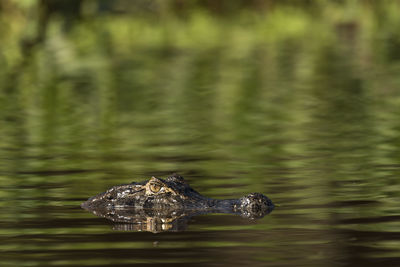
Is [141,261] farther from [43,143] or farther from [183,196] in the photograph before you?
[43,143]

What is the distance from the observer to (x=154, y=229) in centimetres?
1001

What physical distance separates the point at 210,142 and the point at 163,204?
563cm

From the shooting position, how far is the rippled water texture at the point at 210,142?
9.26 m

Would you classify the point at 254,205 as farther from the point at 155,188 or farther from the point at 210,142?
the point at 210,142

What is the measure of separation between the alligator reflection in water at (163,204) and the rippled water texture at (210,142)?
0.60ft

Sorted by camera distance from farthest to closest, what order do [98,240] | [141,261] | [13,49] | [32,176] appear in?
[13,49] < [32,176] < [98,240] < [141,261]

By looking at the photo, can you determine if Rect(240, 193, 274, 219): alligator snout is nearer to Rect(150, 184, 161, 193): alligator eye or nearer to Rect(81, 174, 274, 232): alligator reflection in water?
Rect(81, 174, 274, 232): alligator reflection in water

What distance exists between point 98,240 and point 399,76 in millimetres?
17436

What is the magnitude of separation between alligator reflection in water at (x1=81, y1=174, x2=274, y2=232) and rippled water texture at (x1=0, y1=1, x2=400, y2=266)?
0.60ft

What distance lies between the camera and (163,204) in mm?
10742

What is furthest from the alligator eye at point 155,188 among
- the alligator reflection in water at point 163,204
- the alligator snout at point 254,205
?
the alligator snout at point 254,205

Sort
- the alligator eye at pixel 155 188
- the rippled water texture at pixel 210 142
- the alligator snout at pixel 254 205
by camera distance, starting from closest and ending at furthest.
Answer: the rippled water texture at pixel 210 142 → the alligator snout at pixel 254 205 → the alligator eye at pixel 155 188

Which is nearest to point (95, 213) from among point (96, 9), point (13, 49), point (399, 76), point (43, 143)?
point (43, 143)

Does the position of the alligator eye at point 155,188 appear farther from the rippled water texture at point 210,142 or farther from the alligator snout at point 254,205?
the alligator snout at point 254,205
